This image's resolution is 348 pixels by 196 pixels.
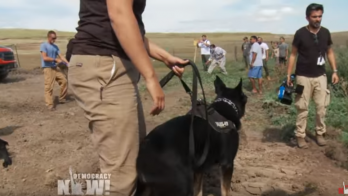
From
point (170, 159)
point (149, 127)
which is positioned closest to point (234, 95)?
point (170, 159)

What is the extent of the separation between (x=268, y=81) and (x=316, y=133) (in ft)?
24.2

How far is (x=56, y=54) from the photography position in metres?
10.1

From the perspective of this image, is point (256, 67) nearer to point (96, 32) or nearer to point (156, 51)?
point (156, 51)

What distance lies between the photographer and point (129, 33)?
2.04 m

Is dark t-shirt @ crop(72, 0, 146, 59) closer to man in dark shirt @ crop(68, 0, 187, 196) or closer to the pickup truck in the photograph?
man in dark shirt @ crop(68, 0, 187, 196)

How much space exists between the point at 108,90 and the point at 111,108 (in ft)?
0.35

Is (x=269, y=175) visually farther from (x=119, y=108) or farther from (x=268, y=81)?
(x=268, y=81)

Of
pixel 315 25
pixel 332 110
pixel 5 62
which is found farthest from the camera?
pixel 5 62

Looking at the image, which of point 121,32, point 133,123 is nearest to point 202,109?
point 133,123

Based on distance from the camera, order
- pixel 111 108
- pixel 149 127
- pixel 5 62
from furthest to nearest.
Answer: pixel 5 62
pixel 149 127
pixel 111 108

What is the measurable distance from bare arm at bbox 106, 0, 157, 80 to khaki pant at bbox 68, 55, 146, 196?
0.22 metres

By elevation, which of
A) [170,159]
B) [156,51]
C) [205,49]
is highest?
[156,51]

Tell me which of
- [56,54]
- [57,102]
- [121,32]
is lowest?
[57,102]

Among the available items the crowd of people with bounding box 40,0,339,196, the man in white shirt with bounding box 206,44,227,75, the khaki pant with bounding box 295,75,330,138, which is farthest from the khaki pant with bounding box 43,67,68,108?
the man in white shirt with bounding box 206,44,227,75
